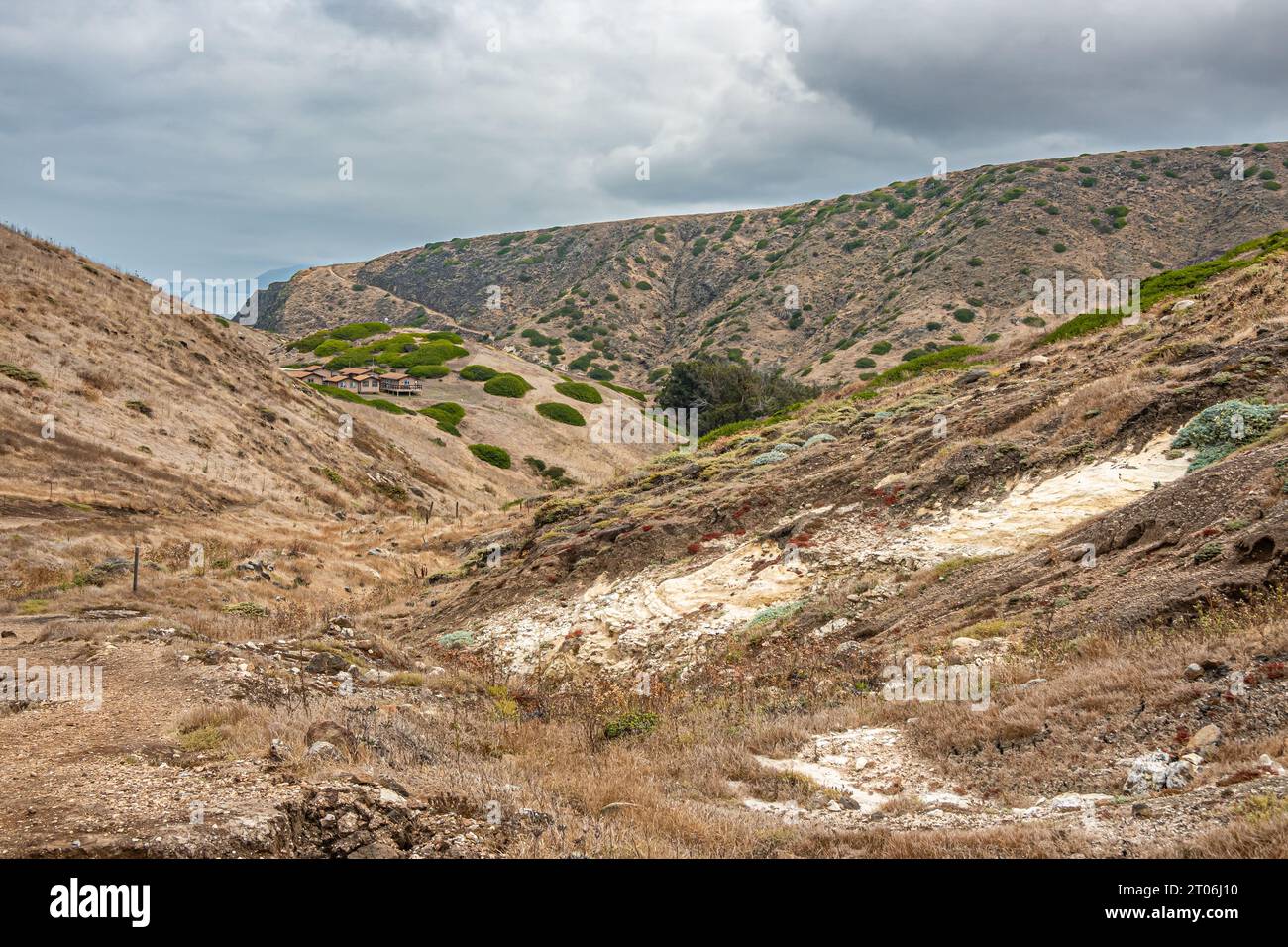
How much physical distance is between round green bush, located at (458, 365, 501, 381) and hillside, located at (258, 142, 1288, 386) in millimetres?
25742

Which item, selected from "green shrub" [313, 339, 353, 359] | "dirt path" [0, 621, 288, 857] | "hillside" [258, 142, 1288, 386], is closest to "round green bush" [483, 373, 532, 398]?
"green shrub" [313, 339, 353, 359]

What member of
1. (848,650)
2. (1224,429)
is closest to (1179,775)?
(848,650)

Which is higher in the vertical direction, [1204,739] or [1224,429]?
[1224,429]

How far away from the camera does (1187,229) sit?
309ft

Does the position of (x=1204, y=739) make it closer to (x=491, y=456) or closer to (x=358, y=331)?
(x=491, y=456)

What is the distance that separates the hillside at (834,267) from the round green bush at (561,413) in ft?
80.3

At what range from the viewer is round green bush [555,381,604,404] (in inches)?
3371

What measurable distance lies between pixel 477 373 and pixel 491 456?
2154cm

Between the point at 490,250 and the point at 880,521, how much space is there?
518 ft

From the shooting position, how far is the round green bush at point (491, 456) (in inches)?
2628

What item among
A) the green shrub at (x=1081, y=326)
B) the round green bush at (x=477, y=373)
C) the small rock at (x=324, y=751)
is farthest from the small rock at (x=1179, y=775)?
the round green bush at (x=477, y=373)

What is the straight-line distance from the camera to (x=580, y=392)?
86.7m

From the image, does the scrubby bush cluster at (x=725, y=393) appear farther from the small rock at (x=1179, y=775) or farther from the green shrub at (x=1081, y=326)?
the small rock at (x=1179, y=775)

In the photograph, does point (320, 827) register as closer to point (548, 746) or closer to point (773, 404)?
point (548, 746)
